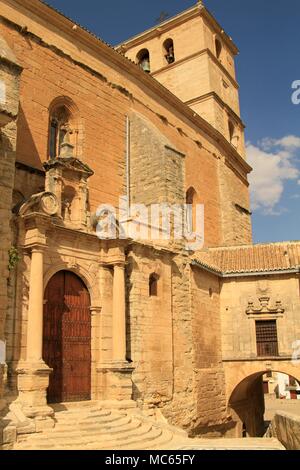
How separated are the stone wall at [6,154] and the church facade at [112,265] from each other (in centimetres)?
3

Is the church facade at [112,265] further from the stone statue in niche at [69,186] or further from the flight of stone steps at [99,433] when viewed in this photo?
the flight of stone steps at [99,433]

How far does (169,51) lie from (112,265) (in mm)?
17836

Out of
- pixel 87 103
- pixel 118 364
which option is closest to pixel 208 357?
pixel 118 364

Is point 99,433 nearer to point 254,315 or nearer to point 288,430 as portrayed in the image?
point 288,430

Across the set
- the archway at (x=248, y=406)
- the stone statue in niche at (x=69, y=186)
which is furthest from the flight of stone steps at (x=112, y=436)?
the archway at (x=248, y=406)

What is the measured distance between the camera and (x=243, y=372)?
15977 millimetres

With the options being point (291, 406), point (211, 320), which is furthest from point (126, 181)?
point (291, 406)

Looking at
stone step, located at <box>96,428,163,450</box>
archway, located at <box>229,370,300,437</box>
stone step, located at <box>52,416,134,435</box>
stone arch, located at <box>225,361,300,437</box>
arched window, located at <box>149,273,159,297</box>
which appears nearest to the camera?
stone step, located at <box>96,428,163,450</box>

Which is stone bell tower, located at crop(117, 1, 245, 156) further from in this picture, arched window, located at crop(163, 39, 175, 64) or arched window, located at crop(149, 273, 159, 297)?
arched window, located at crop(149, 273, 159, 297)

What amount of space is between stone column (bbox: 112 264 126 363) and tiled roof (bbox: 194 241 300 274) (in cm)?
537

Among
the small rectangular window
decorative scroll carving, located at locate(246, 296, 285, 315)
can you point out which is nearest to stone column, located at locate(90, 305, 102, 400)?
decorative scroll carving, located at locate(246, 296, 285, 315)

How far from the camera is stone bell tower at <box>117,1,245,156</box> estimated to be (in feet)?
77.7

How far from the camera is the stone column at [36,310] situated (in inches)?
356

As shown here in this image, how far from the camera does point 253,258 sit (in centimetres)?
1739
